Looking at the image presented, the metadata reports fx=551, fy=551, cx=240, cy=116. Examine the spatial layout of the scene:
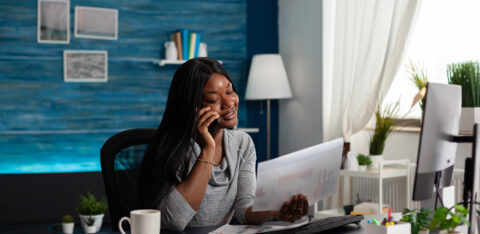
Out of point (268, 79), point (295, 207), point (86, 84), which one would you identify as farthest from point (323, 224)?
point (86, 84)

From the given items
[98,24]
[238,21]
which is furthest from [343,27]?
[98,24]

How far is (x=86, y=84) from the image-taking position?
4324mm

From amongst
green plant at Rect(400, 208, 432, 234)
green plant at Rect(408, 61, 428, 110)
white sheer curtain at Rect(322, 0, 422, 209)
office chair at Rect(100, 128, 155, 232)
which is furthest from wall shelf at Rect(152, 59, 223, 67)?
green plant at Rect(400, 208, 432, 234)

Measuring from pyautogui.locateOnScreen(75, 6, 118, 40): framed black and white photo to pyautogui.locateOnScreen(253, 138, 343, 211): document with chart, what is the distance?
3179mm

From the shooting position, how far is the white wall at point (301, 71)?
14.2 ft

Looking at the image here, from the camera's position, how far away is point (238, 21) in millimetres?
4781

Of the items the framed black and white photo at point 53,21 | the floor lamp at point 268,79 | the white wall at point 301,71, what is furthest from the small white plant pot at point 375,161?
the framed black and white photo at point 53,21

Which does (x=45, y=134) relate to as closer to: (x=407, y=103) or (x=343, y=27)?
(x=343, y=27)

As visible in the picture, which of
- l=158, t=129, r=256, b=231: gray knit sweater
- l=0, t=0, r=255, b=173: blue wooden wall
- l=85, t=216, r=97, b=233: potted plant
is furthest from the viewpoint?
l=0, t=0, r=255, b=173: blue wooden wall

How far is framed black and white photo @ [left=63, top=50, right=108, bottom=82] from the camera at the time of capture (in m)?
4.26

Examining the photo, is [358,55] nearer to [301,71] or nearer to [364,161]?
[301,71]

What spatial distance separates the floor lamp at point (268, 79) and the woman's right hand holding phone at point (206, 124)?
2662 millimetres

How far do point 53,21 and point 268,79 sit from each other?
5.62 feet

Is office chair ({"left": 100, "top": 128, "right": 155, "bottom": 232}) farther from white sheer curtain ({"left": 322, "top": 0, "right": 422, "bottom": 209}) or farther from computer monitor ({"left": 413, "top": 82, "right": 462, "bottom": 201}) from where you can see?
white sheer curtain ({"left": 322, "top": 0, "right": 422, "bottom": 209})
